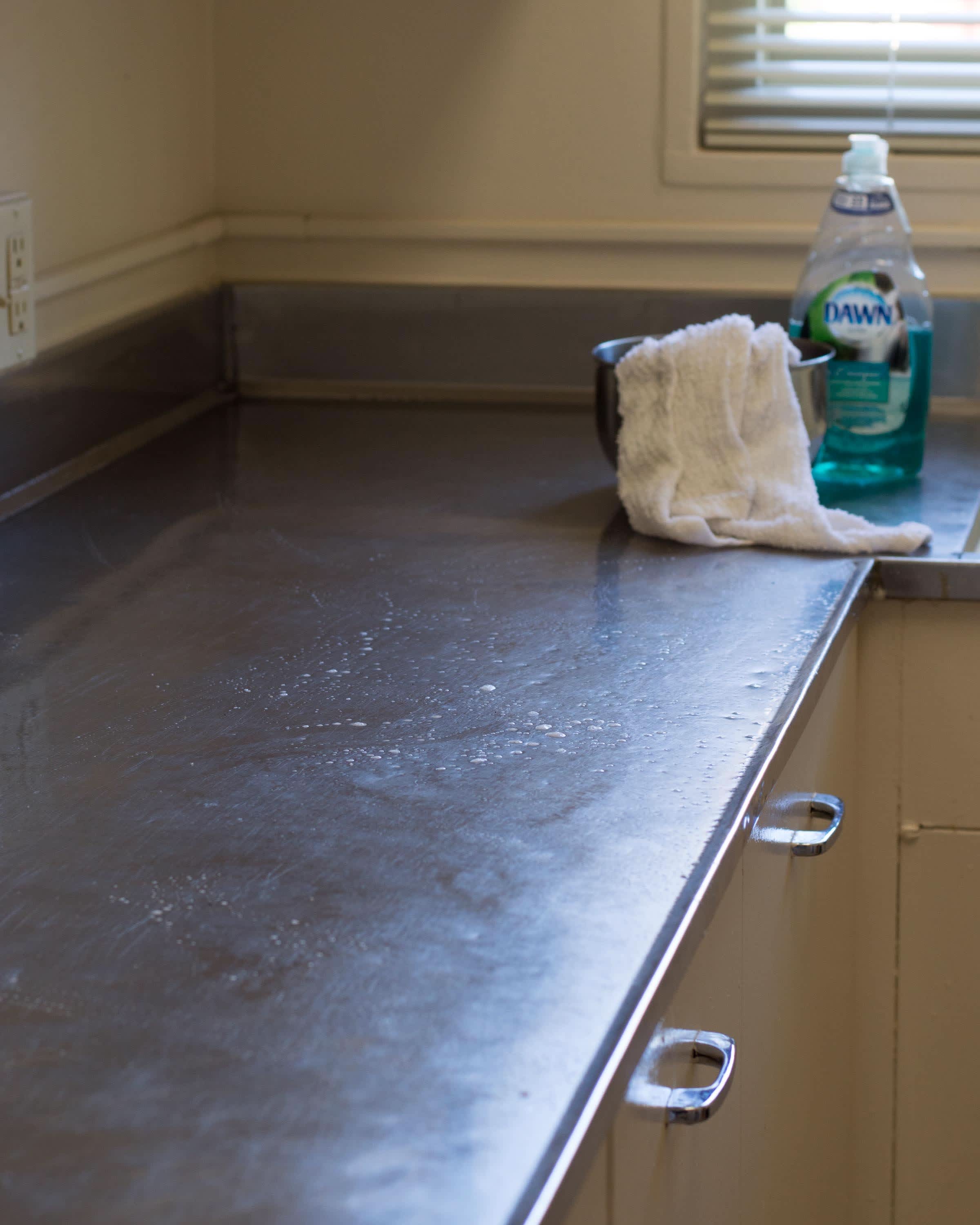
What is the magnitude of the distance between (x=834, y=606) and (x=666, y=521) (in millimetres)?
187

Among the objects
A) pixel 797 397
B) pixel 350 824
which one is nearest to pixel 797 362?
pixel 797 397

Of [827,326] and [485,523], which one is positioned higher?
[827,326]

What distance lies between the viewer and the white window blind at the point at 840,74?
63.2 inches

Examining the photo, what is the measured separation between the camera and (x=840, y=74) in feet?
5.33

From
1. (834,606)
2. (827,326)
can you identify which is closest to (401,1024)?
(834,606)

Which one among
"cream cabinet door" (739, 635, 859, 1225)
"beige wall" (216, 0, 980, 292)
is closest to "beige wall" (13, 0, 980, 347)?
"beige wall" (216, 0, 980, 292)

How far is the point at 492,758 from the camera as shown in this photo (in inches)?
29.7

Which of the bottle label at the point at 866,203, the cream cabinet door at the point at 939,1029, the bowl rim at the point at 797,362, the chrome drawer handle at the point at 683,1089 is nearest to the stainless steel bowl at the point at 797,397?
the bowl rim at the point at 797,362

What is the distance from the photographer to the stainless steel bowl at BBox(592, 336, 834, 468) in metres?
1.24

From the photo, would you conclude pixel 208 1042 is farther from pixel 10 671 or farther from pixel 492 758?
pixel 10 671

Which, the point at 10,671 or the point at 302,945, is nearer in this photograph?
the point at 302,945

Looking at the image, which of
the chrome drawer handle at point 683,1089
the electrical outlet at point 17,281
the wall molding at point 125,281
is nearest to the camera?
the chrome drawer handle at point 683,1089

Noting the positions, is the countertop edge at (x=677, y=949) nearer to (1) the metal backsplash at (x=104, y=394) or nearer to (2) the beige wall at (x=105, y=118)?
(1) the metal backsplash at (x=104, y=394)

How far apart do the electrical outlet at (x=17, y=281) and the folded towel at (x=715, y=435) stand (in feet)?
1.68
